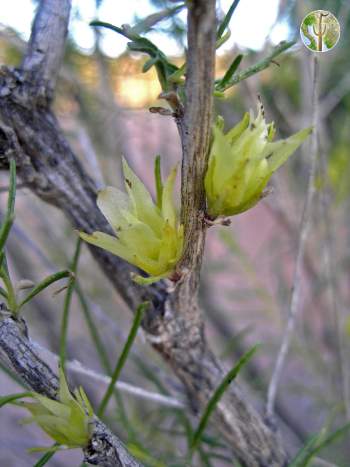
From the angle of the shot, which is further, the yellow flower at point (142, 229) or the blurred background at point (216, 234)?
the blurred background at point (216, 234)

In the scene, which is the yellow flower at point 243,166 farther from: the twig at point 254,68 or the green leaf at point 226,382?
the green leaf at point 226,382

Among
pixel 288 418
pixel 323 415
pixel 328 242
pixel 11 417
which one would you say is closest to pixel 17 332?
pixel 328 242

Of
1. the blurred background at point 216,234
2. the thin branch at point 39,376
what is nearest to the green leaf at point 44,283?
the thin branch at point 39,376

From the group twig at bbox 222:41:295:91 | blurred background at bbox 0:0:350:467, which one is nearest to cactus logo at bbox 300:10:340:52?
twig at bbox 222:41:295:91

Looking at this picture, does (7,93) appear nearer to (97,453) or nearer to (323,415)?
(97,453)

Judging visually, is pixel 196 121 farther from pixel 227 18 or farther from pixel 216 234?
pixel 216 234
